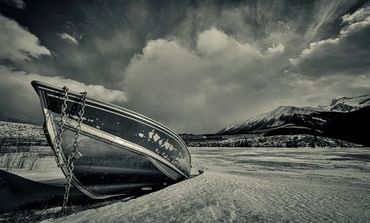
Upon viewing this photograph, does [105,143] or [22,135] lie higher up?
[22,135]

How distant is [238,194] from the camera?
4.63 metres

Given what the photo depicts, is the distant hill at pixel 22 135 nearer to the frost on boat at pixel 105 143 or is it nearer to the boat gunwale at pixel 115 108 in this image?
the frost on boat at pixel 105 143

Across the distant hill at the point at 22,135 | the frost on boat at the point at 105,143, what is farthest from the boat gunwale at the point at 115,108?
the distant hill at the point at 22,135

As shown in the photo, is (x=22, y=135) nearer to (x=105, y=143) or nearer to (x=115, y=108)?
(x=105, y=143)

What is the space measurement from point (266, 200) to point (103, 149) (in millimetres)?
4156

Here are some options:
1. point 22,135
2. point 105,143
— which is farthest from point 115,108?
point 22,135

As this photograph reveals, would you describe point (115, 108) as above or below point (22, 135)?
below

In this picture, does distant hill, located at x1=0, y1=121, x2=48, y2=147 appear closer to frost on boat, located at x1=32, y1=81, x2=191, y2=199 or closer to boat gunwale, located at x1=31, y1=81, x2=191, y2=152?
frost on boat, located at x1=32, y1=81, x2=191, y2=199

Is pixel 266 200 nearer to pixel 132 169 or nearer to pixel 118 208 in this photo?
pixel 118 208

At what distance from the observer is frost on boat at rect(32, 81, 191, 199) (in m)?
5.30

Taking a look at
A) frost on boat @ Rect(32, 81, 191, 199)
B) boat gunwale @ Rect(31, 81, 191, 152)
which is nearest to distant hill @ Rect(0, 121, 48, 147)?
frost on boat @ Rect(32, 81, 191, 199)

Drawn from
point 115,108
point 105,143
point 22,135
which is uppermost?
point 22,135

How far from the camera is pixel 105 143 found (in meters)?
5.68

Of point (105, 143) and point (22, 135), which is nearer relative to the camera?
point (105, 143)
